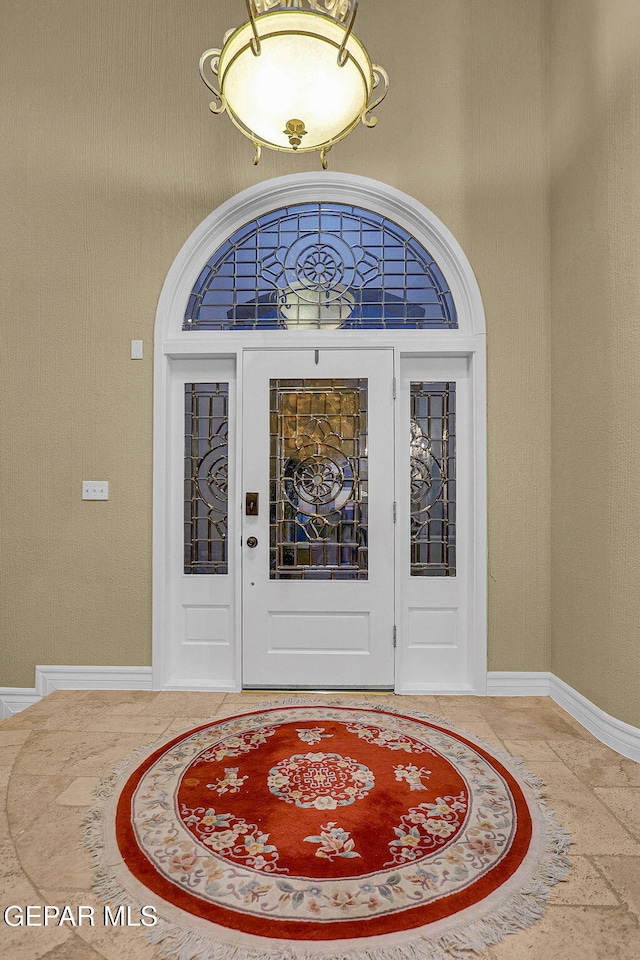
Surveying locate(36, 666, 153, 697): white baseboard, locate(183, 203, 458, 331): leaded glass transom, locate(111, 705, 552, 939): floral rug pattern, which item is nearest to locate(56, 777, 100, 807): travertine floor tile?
locate(111, 705, 552, 939): floral rug pattern

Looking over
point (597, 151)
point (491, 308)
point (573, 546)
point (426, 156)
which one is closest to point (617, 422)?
point (573, 546)

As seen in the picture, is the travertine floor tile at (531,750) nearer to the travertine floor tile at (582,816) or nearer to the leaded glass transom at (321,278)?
the travertine floor tile at (582,816)

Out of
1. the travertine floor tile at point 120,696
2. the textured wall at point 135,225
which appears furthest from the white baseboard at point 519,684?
the travertine floor tile at point 120,696

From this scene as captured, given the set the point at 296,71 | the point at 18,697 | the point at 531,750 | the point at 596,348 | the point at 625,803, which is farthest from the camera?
the point at 18,697

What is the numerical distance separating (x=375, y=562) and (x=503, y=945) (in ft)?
6.71

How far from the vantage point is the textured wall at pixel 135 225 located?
332cm

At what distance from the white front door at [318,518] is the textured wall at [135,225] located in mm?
633

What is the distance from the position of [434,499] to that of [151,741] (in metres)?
2.01

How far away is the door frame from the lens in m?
3.31

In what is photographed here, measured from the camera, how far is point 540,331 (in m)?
3.31

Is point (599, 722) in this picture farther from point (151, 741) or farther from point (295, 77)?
point (295, 77)

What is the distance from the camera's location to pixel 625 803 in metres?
2.12

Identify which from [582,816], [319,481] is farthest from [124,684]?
[582,816]

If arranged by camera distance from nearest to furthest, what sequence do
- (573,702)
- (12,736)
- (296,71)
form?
(296,71)
(12,736)
(573,702)
